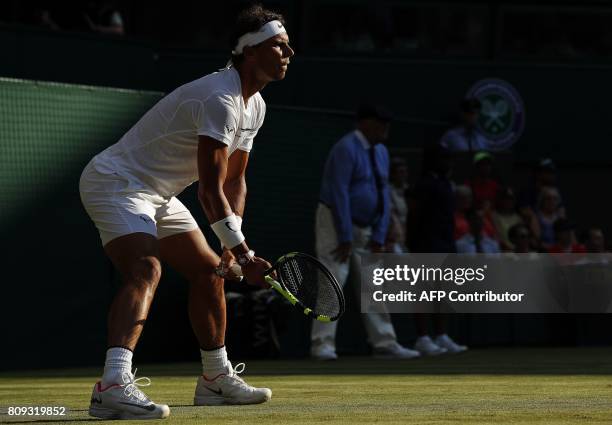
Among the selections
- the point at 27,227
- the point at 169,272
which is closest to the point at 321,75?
the point at 169,272

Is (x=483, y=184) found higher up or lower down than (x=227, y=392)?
higher up

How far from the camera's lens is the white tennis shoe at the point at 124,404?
681cm

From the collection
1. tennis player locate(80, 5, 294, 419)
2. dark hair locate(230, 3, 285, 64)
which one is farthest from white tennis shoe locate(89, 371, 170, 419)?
dark hair locate(230, 3, 285, 64)

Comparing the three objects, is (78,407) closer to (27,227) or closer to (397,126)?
(27,227)

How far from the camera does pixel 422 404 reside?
766cm

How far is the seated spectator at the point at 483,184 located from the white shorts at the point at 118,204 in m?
8.22

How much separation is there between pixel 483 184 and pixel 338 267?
300cm

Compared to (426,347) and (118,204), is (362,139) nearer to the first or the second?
(426,347)

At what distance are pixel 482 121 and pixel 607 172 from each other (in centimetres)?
173

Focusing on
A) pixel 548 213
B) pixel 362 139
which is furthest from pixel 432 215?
pixel 548 213

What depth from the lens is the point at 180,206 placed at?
761 centimetres

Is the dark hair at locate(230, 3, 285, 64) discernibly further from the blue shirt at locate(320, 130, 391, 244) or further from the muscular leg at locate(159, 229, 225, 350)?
the blue shirt at locate(320, 130, 391, 244)

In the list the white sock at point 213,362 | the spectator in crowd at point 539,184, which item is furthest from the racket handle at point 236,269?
the spectator in crowd at point 539,184

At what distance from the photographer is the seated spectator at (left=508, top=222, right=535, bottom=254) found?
49.7 ft
